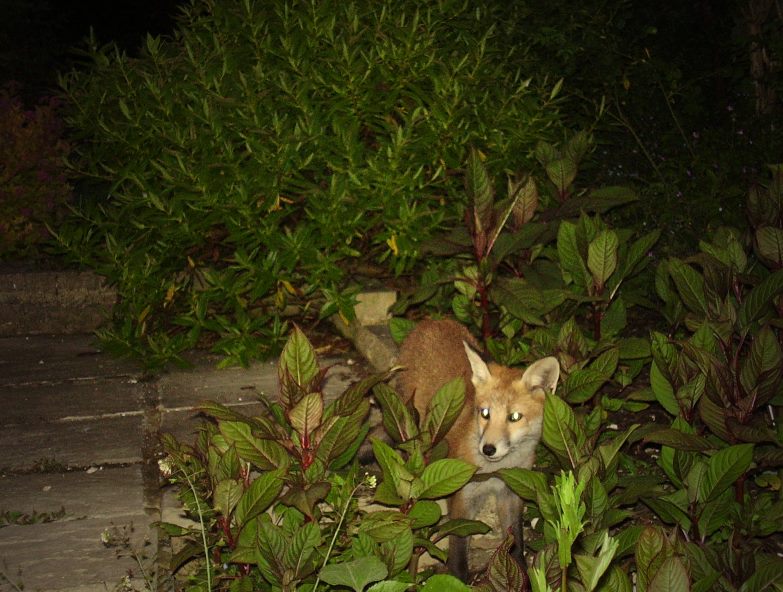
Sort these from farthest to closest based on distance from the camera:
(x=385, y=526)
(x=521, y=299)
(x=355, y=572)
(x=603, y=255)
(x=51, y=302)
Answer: (x=51, y=302), (x=521, y=299), (x=603, y=255), (x=385, y=526), (x=355, y=572)

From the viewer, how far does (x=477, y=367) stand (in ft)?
14.8

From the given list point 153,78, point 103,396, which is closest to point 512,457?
point 103,396

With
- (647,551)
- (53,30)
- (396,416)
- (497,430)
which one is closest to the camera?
(647,551)

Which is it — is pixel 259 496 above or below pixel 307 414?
below

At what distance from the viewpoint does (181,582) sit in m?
3.94

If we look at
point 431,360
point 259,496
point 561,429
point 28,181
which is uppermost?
point 561,429

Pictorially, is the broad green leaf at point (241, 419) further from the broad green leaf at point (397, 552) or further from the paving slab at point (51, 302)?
the paving slab at point (51, 302)

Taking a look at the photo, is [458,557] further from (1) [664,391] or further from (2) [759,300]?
(2) [759,300]

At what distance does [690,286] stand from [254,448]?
2307 millimetres

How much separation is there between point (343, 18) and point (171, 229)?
1981 mm

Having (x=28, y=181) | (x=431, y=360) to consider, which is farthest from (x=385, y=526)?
(x=28, y=181)

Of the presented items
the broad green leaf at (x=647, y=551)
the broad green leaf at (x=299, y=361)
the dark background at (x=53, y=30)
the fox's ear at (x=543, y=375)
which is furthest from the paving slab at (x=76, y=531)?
the dark background at (x=53, y=30)

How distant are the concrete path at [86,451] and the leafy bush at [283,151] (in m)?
0.37

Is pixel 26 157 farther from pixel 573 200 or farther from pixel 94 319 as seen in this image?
pixel 573 200
